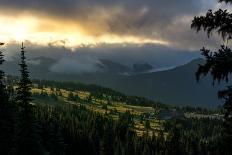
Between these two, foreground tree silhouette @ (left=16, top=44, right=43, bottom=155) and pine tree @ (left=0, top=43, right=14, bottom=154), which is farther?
foreground tree silhouette @ (left=16, top=44, right=43, bottom=155)

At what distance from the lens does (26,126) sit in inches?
1873

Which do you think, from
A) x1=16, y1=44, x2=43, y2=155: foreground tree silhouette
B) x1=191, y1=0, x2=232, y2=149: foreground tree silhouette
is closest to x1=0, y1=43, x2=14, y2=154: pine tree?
x1=16, y1=44, x2=43, y2=155: foreground tree silhouette

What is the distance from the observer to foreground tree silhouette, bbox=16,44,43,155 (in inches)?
1855

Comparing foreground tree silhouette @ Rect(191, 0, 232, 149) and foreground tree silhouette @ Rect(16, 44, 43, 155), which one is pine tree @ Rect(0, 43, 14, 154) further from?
foreground tree silhouette @ Rect(191, 0, 232, 149)

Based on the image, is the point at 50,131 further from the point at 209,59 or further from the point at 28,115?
the point at 209,59

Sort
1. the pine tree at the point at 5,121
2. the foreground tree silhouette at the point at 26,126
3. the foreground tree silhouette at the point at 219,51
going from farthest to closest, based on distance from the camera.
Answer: the foreground tree silhouette at the point at 26,126 < the pine tree at the point at 5,121 < the foreground tree silhouette at the point at 219,51

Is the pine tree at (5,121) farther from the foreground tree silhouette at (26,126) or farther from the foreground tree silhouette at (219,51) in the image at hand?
the foreground tree silhouette at (219,51)

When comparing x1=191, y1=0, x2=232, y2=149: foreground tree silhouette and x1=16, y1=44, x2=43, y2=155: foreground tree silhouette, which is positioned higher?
x1=191, y1=0, x2=232, y2=149: foreground tree silhouette

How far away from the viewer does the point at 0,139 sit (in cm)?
4300

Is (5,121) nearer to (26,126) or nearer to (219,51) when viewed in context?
(26,126)

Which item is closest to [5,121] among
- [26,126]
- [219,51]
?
[26,126]

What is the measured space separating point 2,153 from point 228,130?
22459mm

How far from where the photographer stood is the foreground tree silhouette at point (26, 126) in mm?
47125

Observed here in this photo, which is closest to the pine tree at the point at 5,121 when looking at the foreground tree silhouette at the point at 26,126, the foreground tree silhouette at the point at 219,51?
the foreground tree silhouette at the point at 26,126
